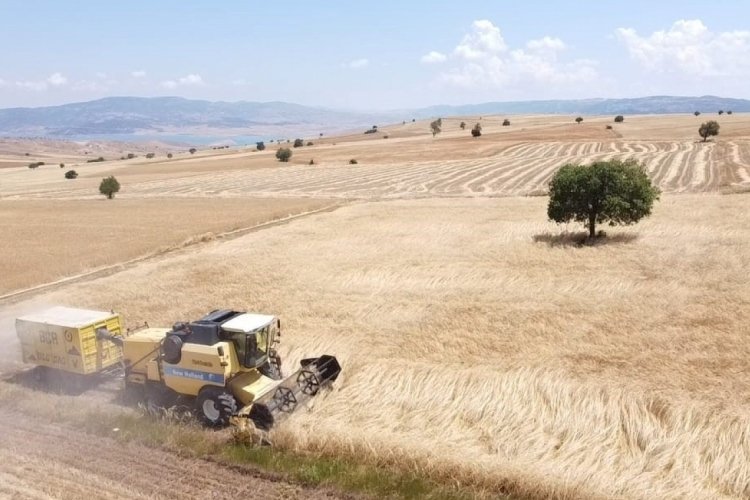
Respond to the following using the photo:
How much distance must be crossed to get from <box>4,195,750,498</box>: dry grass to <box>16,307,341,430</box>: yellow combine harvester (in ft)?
2.98

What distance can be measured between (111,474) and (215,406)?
2.66 m

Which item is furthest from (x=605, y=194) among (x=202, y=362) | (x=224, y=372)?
(x=202, y=362)

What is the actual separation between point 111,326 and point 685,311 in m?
18.3

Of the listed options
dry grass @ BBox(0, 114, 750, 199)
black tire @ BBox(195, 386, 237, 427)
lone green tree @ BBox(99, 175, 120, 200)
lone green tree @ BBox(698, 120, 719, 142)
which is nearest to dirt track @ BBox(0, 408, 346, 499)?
black tire @ BBox(195, 386, 237, 427)

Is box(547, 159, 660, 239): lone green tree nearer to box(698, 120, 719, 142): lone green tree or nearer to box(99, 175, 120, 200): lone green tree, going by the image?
box(99, 175, 120, 200): lone green tree

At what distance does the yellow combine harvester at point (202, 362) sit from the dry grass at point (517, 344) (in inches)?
35.7

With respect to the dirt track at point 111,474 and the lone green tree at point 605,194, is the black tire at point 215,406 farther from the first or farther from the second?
the lone green tree at point 605,194

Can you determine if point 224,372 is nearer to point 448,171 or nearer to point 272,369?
point 272,369

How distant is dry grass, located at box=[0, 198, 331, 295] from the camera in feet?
108

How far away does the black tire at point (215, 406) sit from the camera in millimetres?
13656

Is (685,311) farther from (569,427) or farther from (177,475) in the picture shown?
(177,475)

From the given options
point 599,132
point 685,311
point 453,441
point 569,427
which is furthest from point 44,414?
point 599,132

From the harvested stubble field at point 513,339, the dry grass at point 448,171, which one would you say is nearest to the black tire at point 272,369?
the harvested stubble field at point 513,339

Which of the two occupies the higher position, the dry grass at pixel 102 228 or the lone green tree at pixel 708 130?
the lone green tree at pixel 708 130
